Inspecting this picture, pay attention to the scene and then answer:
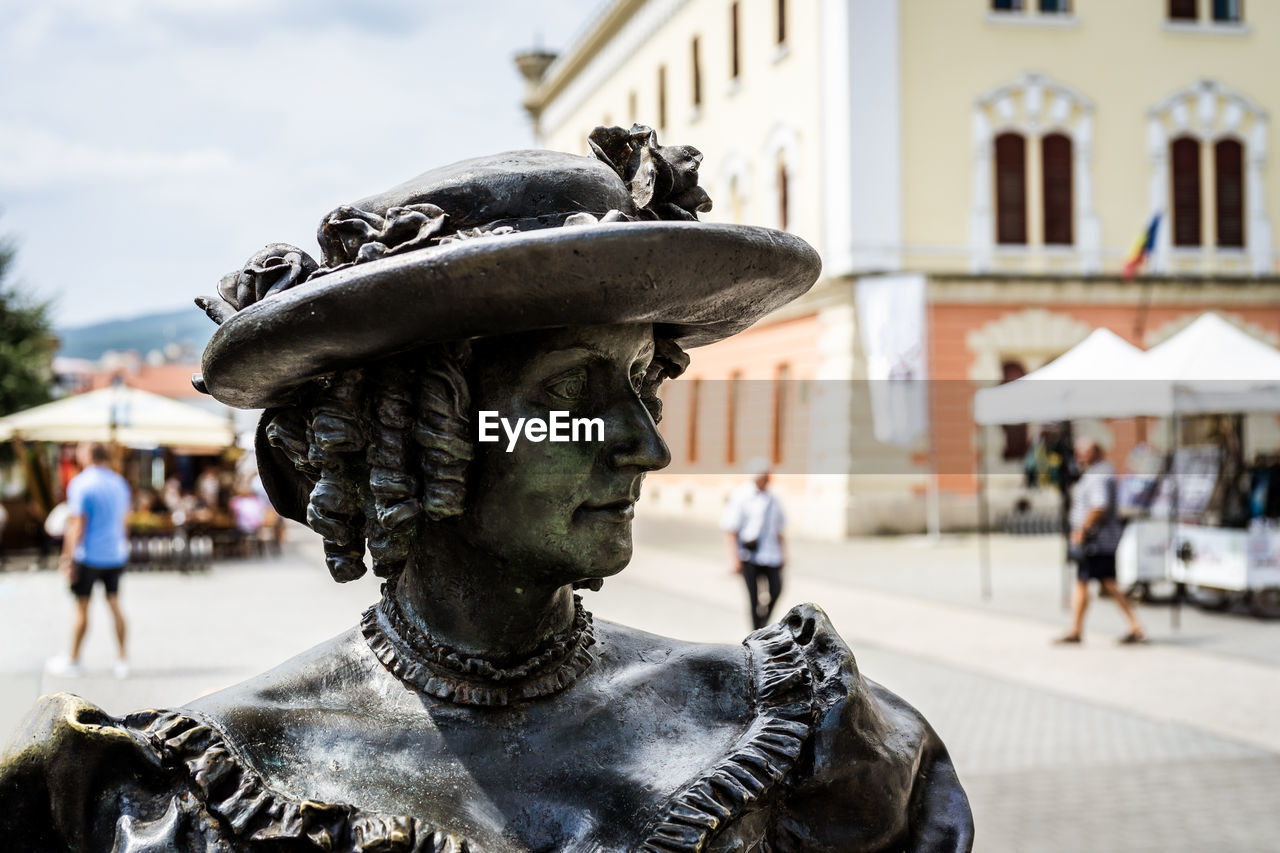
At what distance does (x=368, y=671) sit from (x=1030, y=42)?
72.2 feet

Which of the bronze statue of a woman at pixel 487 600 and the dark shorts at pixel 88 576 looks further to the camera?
the dark shorts at pixel 88 576

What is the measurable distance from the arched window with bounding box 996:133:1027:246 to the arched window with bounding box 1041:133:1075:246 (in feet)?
1.28

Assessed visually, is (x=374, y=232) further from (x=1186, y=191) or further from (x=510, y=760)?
(x=1186, y=191)

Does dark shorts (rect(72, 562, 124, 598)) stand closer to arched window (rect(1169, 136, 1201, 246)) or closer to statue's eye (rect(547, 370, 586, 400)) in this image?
statue's eye (rect(547, 370, 586, 400))

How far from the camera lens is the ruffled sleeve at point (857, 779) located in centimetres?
155

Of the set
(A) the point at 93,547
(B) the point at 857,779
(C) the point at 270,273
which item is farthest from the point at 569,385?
(A) the point at 93,547

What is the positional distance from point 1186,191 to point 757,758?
22996mm

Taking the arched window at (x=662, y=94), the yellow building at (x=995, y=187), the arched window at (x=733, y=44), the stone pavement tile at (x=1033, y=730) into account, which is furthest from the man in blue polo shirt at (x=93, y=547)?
the arched window at (x=662, y=94)

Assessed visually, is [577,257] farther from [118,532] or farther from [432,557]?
[118,532]

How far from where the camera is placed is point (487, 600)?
1567 millimetres

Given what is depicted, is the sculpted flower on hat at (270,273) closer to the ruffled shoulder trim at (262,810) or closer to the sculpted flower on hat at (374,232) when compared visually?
the sculpted flower on hat at (374,232)

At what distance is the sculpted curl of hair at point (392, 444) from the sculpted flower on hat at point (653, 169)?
307 mm

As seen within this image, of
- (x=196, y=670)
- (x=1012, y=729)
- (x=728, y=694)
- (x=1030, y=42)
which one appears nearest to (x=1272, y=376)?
(x=1012, y=729)

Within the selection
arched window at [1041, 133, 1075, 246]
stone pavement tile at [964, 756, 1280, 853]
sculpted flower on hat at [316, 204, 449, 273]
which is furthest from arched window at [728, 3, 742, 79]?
sculpted flower on hat at [316, 204, 449, 273]
